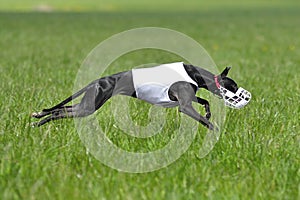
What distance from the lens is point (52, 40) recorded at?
20.5m

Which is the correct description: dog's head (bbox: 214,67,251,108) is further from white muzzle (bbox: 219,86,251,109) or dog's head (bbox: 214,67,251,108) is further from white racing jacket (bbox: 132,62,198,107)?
white racing jacket (bbox: 132,62,198,107)

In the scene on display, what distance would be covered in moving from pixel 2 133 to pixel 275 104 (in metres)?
3.31

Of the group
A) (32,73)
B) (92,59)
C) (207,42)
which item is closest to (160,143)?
(32,73)

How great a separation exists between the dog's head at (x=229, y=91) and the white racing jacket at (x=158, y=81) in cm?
25

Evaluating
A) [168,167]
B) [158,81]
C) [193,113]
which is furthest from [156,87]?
[168,167]

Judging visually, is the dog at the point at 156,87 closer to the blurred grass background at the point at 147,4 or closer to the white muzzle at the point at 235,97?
the white muzzle at the point at 235,97

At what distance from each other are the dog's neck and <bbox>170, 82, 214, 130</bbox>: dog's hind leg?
0.42 ft

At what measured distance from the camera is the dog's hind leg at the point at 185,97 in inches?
186

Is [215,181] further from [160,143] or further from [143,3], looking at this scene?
[143,3]

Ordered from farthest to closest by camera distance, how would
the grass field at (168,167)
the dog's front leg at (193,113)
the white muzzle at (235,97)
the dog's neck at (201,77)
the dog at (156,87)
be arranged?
the white muzzle at (235,97), the dog's neck at (201,77), the dog at (156,87), the dog's front leg at (193,113), the grass field at (168,167)

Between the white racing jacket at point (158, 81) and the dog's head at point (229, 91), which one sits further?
the dog's head at point (229, 91)

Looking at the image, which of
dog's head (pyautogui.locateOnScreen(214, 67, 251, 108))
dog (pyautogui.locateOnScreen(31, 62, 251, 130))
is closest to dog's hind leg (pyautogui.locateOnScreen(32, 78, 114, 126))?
dog (pyautogui.locateOnScreen(31, 62, 251, 130))

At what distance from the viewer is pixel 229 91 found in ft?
16.5

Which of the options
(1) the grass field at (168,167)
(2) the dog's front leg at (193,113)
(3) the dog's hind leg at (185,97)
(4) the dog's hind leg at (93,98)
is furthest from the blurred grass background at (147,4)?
(2) the dog's front leg at (193,113)
